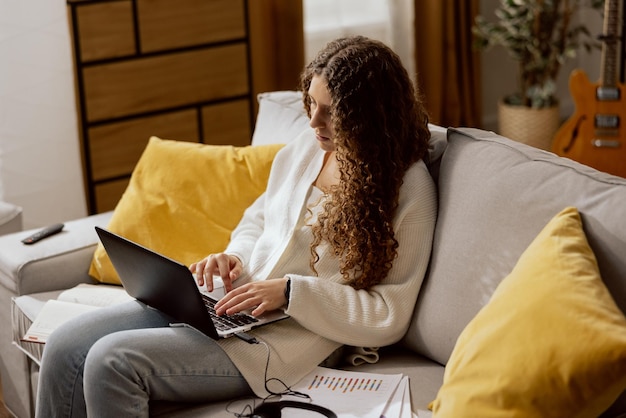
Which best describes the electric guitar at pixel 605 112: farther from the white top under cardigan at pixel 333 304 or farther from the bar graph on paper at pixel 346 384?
the bar graph on paper at pixel 346 384

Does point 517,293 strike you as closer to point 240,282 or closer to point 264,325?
point 264,325

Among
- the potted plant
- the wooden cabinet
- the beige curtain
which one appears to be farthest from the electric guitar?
the wooden cabinet

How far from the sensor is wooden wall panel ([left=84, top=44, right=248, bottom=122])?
3.62m

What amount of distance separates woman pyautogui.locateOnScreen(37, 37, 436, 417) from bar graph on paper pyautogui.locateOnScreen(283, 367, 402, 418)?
0.11ft

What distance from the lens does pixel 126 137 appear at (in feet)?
12.2

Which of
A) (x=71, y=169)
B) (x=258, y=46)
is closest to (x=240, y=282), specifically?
(x=71, y=169)

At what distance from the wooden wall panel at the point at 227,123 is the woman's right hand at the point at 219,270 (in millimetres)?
1955

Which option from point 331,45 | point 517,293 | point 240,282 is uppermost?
point 331,45

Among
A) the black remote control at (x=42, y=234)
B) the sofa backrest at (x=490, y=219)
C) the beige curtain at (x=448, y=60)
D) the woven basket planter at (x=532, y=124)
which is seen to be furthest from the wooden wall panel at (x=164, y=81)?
the sofa backrest at (x=490, y=219)

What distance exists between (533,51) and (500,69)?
0.59 metres

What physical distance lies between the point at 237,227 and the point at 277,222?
23 cm

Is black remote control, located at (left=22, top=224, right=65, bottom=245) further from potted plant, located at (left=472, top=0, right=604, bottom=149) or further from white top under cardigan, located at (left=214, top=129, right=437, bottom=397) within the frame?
potted plant, located at (left=472, top=0, right=604, bottom=149)

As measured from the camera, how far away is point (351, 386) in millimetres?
1789

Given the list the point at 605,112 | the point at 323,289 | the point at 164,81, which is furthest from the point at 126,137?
the point at 323,289
